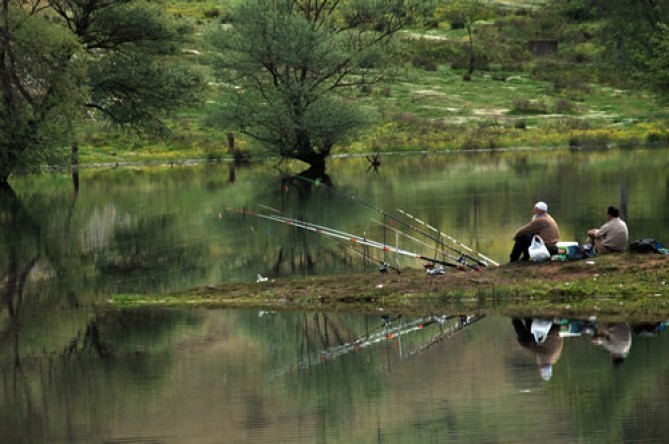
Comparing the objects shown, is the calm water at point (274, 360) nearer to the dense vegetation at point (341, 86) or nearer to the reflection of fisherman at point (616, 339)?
the reflection of fisherman at point (616, 339)

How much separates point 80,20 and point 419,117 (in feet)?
84.2

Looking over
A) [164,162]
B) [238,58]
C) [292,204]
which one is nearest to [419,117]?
[164,162]

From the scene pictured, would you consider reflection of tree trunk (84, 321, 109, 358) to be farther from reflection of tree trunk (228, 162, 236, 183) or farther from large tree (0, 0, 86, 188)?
reflection of tree trunk (228, 162, 236, 183)

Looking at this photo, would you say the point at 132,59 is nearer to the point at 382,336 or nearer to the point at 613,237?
the point at 613,237

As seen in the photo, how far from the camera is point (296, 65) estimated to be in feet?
193

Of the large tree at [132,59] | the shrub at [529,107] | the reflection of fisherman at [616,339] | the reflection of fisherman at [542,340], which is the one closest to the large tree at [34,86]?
the large tree at [132,59]

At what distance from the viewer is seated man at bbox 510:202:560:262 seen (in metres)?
21.5

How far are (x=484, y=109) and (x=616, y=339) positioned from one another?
203 feet

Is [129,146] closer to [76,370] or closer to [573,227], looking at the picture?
[573,227]

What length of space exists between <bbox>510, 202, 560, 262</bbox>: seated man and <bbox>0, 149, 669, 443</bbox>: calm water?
3.14m

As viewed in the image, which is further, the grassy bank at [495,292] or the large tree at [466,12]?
the large tree at [466,12]

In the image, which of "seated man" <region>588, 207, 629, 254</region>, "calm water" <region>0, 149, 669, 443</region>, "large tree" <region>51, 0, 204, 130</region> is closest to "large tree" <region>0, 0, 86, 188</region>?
"large tree" <region>51, 0, 204, 130</region>

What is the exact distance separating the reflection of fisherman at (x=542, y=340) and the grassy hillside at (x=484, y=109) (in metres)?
41.2

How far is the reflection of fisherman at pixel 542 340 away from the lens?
15839 millimetres
